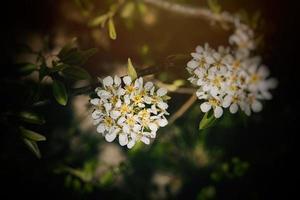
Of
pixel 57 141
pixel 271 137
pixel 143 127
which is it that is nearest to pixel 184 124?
pixel 271 137

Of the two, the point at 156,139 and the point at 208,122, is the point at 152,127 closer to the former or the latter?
the point at 208,122

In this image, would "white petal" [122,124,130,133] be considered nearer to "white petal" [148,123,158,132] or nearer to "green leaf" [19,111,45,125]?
"white petal" [148,123,158,132]

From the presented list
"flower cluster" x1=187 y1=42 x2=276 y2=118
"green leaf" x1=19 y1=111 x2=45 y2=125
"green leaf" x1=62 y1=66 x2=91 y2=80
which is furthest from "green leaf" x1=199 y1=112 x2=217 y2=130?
"green leaf" x1=19 y1=111 x2=45 y2=125

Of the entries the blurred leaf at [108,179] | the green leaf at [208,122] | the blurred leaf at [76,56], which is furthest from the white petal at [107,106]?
the blurred leaf at [108,179]

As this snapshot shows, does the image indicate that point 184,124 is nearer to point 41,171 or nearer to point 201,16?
point 201,16

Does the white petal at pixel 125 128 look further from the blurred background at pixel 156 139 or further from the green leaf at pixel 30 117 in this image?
the blurred background at pixel 156 139

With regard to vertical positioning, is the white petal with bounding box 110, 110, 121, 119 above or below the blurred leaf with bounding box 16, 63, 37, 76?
below
